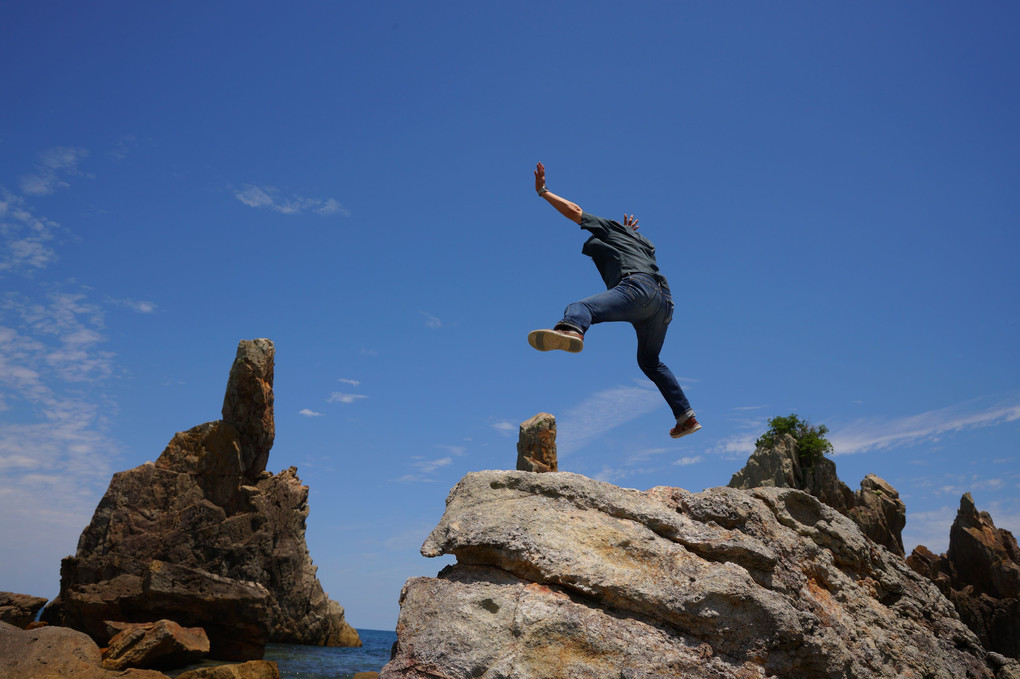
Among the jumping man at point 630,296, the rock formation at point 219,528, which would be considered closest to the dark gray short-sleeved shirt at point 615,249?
the jumping man at point 630,296

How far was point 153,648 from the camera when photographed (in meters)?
18.5

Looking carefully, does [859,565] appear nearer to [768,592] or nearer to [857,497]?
[768,592]

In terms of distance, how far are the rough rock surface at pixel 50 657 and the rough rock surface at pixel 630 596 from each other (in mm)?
15693

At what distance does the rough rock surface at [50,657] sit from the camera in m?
14.9

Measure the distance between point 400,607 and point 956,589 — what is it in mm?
36535

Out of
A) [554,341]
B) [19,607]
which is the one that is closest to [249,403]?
[19,607]

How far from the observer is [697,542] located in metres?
4.34

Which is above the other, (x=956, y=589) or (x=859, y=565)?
(x=956, y=589)

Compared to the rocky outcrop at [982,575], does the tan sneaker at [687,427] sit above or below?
below

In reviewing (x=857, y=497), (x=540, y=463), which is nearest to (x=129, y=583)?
(x=540, y=463)

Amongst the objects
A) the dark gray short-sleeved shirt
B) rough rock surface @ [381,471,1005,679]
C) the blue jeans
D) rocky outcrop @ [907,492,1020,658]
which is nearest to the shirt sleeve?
the dark gray short-sleeved shirt

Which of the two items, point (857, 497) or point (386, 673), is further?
point (857, 497)


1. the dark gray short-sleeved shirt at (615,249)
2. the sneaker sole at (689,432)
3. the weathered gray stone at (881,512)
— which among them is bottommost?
the sneaker sole at (689,432)

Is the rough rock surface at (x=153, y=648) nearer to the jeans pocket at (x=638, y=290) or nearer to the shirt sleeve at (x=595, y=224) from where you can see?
the shirt sleeve at (x=595, y=224)
